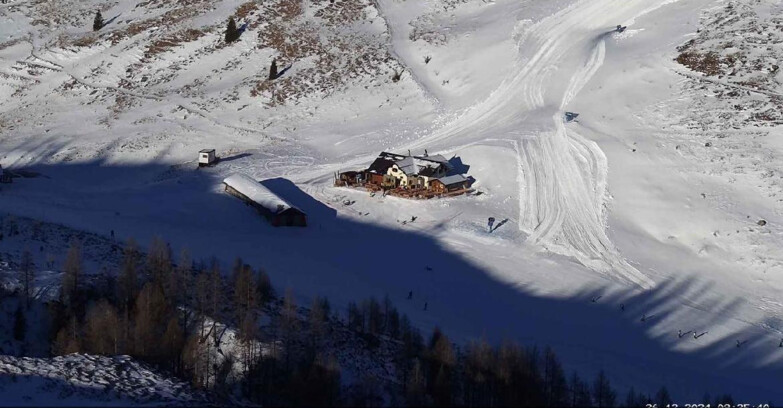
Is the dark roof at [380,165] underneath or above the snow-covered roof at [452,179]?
above

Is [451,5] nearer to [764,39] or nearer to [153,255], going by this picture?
[764,39]

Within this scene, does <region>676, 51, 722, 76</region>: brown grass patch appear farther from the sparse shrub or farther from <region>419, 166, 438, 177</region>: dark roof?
<region>419, 166, 438, 177</region>: dark roof

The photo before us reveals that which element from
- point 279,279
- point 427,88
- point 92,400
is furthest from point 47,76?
point 92,400

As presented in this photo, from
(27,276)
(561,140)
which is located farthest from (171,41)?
(27,276)

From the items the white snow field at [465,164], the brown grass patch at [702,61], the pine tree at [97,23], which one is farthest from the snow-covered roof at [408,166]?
the pine tree at [97,23]

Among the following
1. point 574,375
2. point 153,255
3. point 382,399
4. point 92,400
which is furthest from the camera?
point 153,255

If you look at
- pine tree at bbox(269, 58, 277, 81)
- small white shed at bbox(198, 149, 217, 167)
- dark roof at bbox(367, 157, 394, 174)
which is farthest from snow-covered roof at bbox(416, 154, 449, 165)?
pine tree at bbox(269, 58, 277, 81)

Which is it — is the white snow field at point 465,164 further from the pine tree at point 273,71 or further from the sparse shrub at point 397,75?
the sparse shrub at point 397,75
